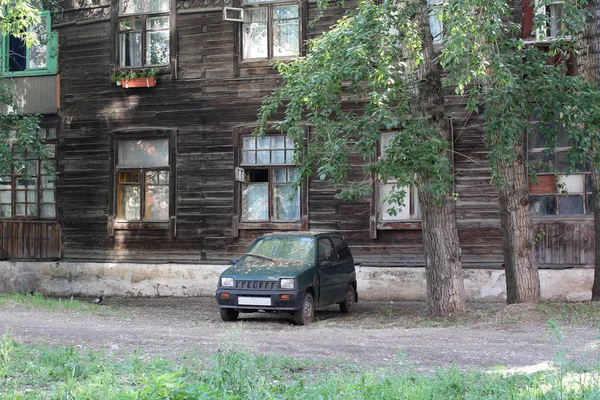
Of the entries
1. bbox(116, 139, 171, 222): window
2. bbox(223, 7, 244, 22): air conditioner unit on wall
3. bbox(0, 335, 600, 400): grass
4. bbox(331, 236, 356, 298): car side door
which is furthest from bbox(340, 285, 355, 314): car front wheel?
bbox(223, 7, 244, 22): air conditioner unit on wall

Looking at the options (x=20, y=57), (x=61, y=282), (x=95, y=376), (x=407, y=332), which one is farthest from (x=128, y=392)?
(x=20, y=57)

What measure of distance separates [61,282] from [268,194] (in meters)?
6.30

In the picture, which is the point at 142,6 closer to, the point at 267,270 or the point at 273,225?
the point at 273,225

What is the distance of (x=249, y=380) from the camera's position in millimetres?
6691

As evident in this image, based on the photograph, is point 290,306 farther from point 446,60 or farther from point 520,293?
point 446,60

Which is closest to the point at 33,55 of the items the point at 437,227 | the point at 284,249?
the point at 284,249

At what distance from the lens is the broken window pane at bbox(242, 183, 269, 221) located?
19.5m

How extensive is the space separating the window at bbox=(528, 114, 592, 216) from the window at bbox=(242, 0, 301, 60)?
6049 mm

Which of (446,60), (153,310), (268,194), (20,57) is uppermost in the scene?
(20,57)

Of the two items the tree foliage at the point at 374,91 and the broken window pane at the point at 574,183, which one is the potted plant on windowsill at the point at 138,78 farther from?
the broken window pane at the point at 574,183

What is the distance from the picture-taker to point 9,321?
1259 centimetres

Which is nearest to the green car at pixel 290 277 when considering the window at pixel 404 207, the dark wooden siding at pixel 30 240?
the window at pixel 404 207

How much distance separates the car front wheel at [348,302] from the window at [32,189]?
31.9ft

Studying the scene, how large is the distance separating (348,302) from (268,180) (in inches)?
185
